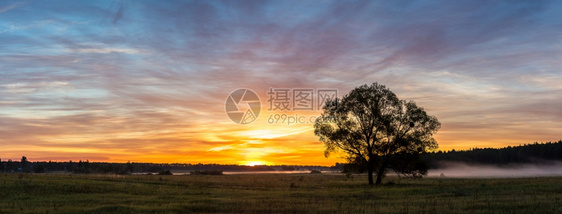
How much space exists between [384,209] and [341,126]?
3776 cm

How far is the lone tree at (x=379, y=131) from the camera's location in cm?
6128

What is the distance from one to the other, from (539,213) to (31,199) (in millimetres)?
33642

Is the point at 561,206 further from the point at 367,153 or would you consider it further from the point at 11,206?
the point at 367,153

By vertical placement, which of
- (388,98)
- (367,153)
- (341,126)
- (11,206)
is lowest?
(11,206)

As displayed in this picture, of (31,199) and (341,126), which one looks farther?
(341,126)

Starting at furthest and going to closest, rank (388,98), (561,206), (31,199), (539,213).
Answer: (388,98), (31,199), (561,206), (539,213)

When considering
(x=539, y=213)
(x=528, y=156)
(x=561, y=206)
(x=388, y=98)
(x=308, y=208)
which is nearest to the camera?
(x=539, y=213)

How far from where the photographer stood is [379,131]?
61719 mm

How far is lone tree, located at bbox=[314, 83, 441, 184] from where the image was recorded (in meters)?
Result: 61.3

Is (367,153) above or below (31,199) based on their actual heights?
above

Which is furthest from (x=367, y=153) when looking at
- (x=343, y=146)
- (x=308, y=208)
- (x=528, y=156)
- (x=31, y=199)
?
(x=528, y=156)

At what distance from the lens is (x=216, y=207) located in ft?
91.0

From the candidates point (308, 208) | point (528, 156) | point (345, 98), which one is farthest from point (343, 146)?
point (528, 156)

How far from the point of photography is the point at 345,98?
62.9 metres
